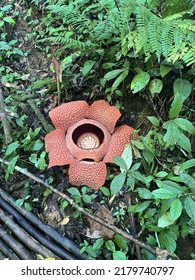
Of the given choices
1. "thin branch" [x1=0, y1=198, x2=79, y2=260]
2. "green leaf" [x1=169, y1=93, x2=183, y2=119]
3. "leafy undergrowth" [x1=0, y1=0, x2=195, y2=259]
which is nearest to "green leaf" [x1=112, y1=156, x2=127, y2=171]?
"leafy undergrowth" [x1=0, y1=0, x2=195, y2=259]

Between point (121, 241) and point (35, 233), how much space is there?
411mm

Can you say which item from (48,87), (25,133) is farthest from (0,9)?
(25,133)

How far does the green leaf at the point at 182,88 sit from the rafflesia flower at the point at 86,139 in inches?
12.1

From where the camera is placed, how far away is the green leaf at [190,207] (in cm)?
154

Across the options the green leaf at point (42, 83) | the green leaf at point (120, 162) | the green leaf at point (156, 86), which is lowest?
the green leaf at point (120, 162)

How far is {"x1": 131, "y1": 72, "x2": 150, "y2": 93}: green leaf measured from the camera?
6.46 ft

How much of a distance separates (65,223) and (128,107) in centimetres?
75

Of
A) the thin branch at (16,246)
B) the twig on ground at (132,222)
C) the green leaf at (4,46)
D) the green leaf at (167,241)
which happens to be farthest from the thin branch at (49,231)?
the green leaf at (4,46)

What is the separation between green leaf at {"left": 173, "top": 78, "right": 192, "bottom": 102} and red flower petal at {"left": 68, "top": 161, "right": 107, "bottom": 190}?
531mm

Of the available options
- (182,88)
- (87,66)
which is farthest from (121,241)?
(87,66)

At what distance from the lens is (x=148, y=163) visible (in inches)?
75.8

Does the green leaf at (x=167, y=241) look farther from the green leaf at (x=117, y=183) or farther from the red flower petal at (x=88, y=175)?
the red flower petal at (x=88, y=175)

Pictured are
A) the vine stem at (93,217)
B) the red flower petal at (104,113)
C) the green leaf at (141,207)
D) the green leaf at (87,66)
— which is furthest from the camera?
the green leaf at (87,66)

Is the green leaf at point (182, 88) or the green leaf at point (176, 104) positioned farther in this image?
the green leaf at point (182, 88)
